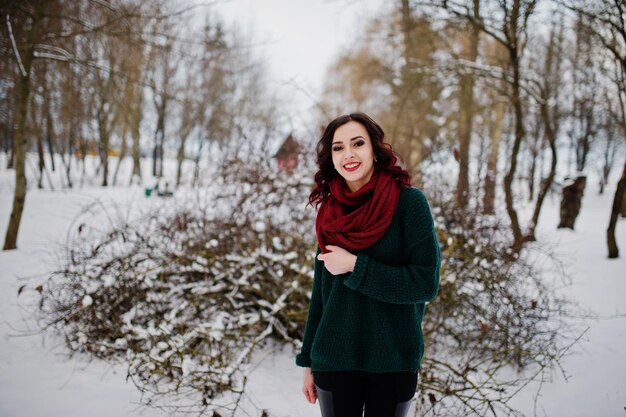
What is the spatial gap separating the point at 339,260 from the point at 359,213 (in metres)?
0.22

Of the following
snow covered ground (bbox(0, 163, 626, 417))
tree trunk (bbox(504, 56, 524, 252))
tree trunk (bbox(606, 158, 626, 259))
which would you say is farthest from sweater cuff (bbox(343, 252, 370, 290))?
tree trunk (bbox(606, 158, 626, 259))

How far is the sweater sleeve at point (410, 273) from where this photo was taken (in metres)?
1.26

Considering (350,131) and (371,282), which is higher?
(350,131)

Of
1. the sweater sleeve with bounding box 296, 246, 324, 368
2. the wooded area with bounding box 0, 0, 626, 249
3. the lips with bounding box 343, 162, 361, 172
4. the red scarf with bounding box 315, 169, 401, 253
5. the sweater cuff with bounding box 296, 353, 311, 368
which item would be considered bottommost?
the sweater cuff with bounding box 296, 353, 311, 368

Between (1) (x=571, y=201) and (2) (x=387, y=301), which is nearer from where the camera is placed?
(2) (x=387, y=301)

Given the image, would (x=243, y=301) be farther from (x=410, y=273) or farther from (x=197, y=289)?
(x=410, y=273)

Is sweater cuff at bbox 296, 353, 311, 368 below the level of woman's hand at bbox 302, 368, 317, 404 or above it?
above

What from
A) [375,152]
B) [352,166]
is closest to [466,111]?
[375,152]

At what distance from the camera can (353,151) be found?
1.47 metres

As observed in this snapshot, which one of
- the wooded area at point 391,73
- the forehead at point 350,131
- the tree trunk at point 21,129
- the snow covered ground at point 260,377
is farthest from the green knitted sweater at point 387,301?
the tree trunk at point 21,129

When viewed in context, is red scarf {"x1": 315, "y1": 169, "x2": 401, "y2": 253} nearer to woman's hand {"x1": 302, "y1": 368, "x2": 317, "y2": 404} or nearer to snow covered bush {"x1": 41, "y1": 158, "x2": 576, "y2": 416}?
woman's hand {"x1": 302, "y1": 368, "x2": 317, "y2": 404}

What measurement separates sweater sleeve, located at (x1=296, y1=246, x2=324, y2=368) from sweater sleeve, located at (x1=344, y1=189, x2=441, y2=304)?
0.31 meters

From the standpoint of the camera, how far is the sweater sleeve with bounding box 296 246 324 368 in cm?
156

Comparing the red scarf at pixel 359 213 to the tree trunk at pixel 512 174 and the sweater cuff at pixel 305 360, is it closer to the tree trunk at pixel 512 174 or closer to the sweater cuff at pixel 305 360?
the sweater cuff at pixel 305 360
